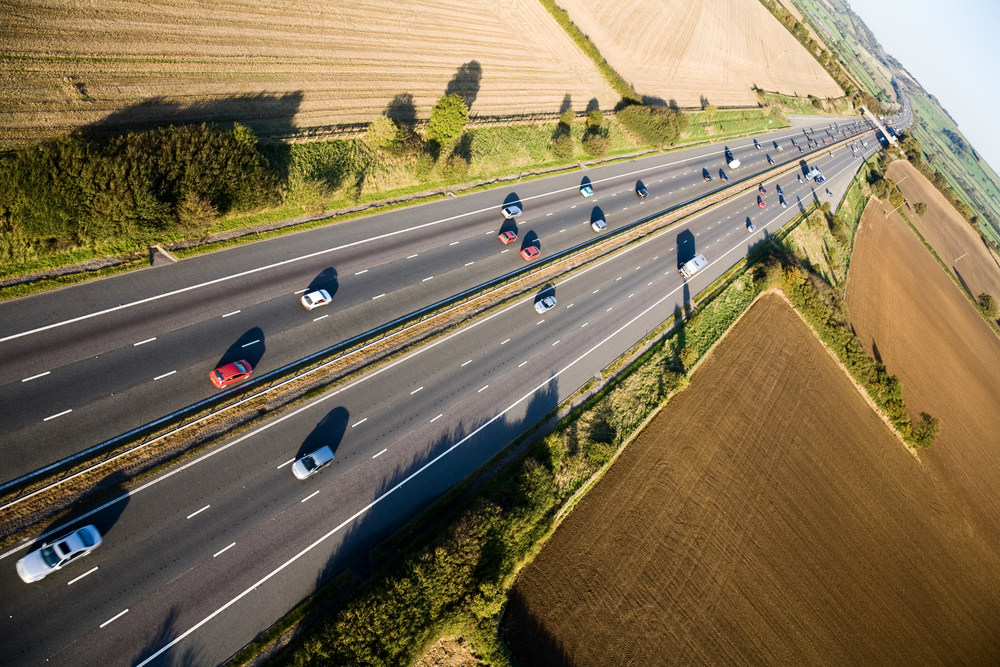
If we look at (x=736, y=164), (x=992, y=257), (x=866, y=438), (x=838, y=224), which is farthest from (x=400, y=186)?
(x=992, y=257)

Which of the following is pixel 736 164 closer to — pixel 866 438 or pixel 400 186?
pixel 866 438

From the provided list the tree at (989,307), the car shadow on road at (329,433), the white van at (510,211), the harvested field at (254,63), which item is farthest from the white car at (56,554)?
the tree at (989,307)

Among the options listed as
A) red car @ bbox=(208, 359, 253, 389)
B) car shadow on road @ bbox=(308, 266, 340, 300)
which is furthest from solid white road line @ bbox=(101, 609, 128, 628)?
car shadow on road @ bbox=(308, 266, 340, 300)

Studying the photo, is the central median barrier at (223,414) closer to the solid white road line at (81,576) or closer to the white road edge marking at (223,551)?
the solid white road line at (81,576)

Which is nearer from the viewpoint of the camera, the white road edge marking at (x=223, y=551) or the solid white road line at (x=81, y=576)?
the solid white road line at (x=81, y=576)

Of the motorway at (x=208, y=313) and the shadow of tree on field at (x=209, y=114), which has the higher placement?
the shadow of tree on field at (x=209, y=114)

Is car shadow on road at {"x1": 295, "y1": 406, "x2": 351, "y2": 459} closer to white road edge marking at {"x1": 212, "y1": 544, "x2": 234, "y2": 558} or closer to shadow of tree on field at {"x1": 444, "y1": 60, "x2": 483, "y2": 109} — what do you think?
white road edge marking at {"x1": 212, "y1": 544, "x2": 234, "y2": 558}

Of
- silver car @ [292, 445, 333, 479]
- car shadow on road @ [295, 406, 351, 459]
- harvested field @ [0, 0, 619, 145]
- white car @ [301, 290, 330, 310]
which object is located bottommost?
silver car @ [292, 445, 333, 479]
